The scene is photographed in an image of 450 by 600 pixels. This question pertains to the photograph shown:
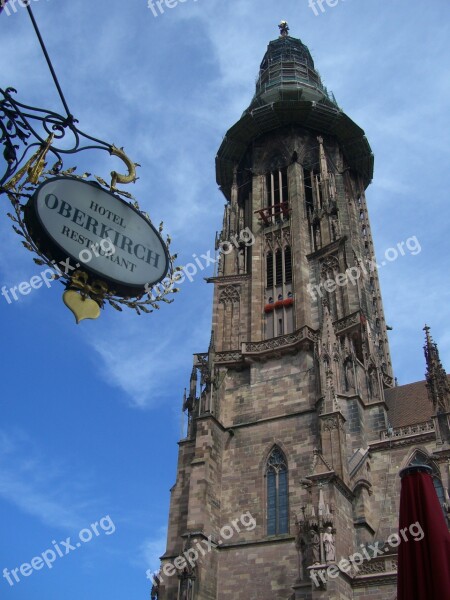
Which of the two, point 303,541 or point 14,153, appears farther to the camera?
point 303,541

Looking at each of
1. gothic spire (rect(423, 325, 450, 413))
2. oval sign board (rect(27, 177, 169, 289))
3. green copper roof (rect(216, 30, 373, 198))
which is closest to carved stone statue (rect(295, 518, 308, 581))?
gothic spire (rect(423, 325, 450, 413))

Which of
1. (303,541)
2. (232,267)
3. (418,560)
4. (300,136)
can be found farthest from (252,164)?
(418,560)

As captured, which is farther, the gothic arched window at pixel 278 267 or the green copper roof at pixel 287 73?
the green copper roof at pixel 287 73

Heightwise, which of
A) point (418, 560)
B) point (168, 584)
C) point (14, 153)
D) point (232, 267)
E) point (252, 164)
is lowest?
point (418, 560)

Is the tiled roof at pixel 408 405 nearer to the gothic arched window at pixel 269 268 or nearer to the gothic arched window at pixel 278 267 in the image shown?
the gothic arched window at pixel 278 267

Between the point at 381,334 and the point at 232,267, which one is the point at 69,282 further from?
the point at 381,334

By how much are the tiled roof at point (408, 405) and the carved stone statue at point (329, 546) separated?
6.75m

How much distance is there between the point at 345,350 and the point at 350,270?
15.2 feet

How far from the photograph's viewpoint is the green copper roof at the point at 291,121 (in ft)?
118

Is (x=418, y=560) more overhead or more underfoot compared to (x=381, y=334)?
more underfoot

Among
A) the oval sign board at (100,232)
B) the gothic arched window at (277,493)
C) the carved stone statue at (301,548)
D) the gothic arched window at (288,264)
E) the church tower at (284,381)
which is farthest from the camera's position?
the gothic arched window at (288,264)

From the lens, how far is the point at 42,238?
183 inches

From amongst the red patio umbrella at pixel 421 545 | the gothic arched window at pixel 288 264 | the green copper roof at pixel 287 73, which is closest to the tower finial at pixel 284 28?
the green copper roof at pixel 287 73

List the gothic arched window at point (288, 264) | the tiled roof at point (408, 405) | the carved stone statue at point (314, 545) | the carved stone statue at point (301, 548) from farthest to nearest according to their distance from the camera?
1. the gothic arched window at point (288, 264)
2. the tiled roof at point (408, 405)
3. the carved stone statue at point (301, 548)
4. the carved stone statue at point (314, 545)
